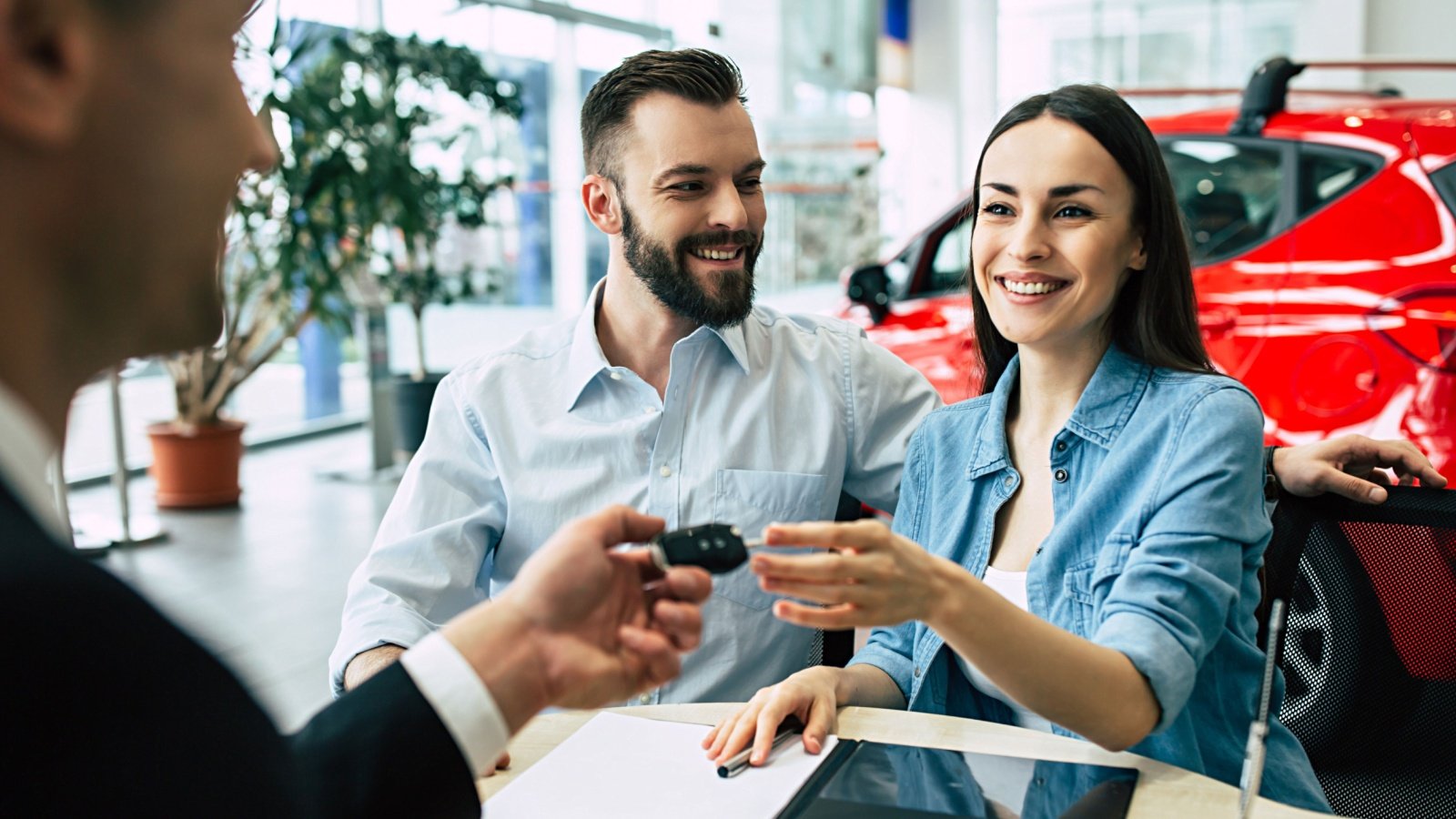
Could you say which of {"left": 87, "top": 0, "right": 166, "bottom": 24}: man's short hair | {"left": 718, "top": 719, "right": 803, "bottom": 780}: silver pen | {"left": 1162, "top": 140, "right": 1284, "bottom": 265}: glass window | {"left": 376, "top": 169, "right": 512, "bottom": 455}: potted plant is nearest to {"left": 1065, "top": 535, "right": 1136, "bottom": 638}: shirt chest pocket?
{"left": 718, "top": 719, "right": 803, "bottom": 780}: silver pen

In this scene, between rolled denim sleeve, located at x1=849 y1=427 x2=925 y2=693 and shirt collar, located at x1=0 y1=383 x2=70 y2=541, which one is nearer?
shirt collar, located at x1=0 y1=383 x2=70 y2=541

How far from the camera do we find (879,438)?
1926 millimetres

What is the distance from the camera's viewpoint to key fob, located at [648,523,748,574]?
955 millimetres

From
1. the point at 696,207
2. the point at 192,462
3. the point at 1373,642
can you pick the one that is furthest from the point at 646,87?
the point at 192,462

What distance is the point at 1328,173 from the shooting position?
2926mm

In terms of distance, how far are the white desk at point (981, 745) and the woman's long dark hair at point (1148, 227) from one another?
0.55m

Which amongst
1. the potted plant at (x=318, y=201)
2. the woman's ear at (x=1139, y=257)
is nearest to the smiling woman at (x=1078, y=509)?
the woman's ear at (x=1139, y=257)

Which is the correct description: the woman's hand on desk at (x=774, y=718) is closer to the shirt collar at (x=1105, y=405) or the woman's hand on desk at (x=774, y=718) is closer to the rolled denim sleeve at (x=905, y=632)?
the rolled denim sleeve at (x=905, y=632)

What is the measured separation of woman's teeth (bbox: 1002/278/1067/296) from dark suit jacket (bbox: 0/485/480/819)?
1.23 meters

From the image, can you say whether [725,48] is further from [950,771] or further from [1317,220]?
[950,771]

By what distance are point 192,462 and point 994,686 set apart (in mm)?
4801

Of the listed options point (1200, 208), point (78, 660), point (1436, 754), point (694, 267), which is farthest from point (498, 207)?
point (78, 660)

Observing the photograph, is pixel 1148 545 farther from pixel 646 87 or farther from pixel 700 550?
pixel 646 87

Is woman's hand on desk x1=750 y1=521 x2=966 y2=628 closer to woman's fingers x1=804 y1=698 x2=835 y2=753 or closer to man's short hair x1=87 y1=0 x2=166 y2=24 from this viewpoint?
woman's fingers x1=804 y1=698 x2=835 y2=753
